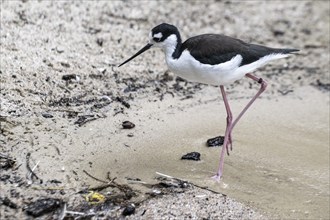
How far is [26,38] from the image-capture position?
5.67 metres

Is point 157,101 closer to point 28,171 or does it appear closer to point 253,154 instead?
point 253,154

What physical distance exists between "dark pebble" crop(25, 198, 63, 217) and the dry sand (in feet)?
0.13

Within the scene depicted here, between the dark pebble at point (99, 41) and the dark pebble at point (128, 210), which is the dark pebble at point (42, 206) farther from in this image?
the dark pebble at point (99, 41)

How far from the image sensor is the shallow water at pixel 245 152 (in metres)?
4.23

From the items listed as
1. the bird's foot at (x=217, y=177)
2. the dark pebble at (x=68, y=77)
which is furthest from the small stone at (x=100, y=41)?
the bird's foot at (x=217, y=177)

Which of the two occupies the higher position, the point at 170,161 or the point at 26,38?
the point at 26,38

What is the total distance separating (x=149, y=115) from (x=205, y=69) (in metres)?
0.97

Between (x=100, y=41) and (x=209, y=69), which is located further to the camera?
(x=100, y=41)

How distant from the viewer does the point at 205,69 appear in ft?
14.2

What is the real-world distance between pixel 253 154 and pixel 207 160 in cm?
40

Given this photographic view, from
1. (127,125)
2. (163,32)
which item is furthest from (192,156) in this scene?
(163,32)

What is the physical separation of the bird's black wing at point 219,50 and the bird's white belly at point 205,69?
3cm

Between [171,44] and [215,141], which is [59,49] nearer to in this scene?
[171,44]

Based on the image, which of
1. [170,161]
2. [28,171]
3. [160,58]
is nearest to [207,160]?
[170,161]
